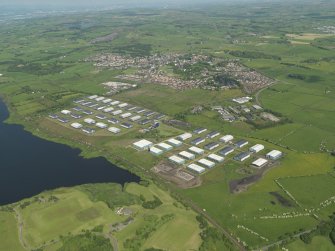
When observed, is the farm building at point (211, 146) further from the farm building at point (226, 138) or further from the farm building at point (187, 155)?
the farm building at point (187, 155)

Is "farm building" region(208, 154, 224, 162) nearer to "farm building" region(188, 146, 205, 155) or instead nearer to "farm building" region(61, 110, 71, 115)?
"farm building" region(188, 146, 205, 155)

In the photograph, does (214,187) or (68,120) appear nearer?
(214,187)

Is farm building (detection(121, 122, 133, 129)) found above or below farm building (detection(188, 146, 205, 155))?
below

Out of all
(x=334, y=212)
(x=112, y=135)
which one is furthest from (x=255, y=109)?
(x=334, y=212)

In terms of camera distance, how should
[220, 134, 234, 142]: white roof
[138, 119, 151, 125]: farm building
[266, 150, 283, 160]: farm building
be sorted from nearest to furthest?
1. [266, 150, 283, 160]: farm building
2. [220, 134, 234, 142]: white roof
3. [138, 119, 151, 125]: farm building

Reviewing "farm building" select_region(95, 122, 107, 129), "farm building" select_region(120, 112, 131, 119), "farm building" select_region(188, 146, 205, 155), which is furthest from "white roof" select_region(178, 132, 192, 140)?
"farm building" select_region(120, 112, 131, 119)

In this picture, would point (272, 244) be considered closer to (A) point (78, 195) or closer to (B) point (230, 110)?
(A) point (78, 195)

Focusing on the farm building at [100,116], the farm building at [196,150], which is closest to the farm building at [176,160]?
the farm building at [196,150]

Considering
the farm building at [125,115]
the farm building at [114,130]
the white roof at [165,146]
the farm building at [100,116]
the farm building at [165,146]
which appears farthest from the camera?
the farm building at [125,115]
